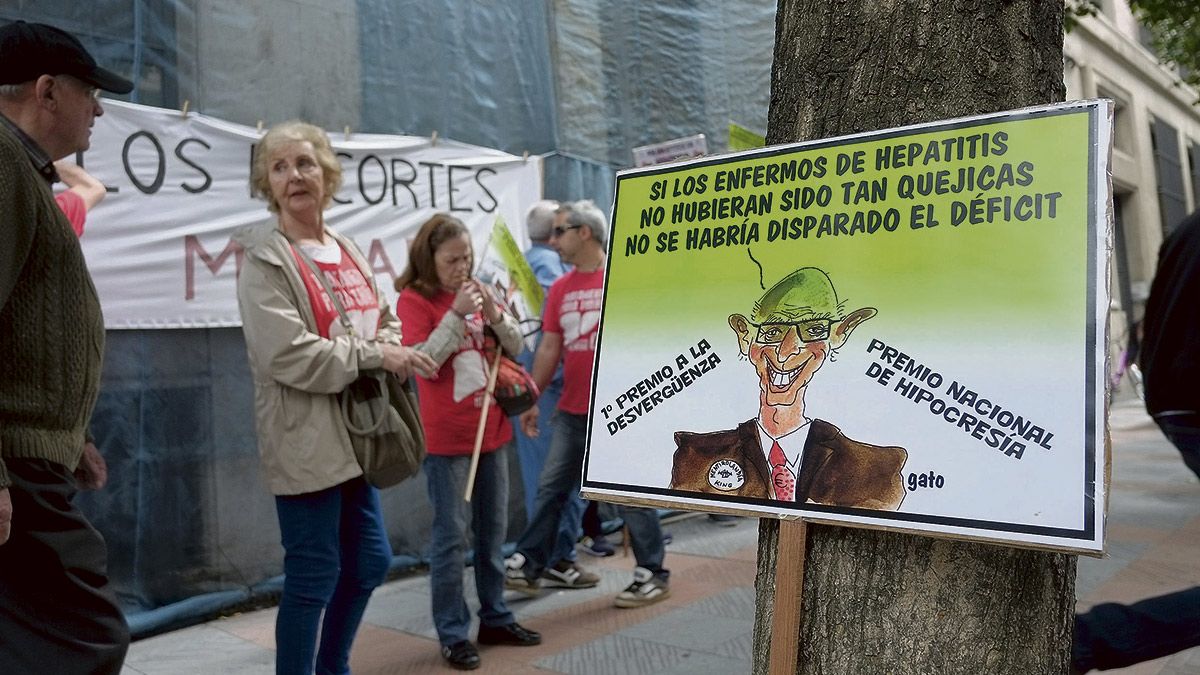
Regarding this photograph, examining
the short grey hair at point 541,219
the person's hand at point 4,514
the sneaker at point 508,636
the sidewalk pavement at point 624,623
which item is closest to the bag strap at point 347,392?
the person's hand at point 4,514

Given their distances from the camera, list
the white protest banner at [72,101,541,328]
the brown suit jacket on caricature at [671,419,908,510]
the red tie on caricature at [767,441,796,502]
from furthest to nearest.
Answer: the white protest banner at [72,101,541,328] → the red tie on caricature at [767,441,796,502] → the brown suit jacket on caricature at [671,419,908,510]

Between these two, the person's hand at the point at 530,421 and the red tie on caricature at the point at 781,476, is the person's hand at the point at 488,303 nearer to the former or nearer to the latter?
the person's hand at the point at 530,421

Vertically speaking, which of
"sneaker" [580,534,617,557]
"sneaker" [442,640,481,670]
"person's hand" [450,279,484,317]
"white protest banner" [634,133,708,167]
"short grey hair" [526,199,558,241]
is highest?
"white protest banner" [634,133,708,167]

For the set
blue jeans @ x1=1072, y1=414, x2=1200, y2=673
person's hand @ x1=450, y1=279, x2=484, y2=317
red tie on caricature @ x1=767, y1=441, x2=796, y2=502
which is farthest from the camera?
person's hand @ x1=450, y1=279, x2=484, y2=317

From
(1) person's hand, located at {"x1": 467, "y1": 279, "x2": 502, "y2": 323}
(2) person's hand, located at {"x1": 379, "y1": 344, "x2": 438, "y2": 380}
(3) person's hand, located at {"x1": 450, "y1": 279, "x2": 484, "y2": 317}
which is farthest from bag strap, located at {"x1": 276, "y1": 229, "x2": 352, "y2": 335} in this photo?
(1) person's hand, located at {"x1": 467, "y1": 279, "x2": 502, "y2": 323}

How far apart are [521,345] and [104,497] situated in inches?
73.2

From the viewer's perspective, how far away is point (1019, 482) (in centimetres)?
156

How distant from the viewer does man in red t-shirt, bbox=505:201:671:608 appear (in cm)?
453

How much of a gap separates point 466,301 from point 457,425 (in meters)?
0.50

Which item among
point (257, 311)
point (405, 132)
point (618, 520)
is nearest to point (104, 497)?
point (257, 311)

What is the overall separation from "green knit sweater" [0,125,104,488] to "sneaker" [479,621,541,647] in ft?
7.27

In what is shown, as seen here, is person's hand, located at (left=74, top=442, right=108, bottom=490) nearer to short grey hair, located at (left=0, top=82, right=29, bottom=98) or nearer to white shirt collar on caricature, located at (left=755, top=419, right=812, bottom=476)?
short grey hair, located at (left=0, top=82, right=29, bottom=98)

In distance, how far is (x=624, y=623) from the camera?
425 centimetres

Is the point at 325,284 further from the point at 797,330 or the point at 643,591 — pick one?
the point at 643,591
